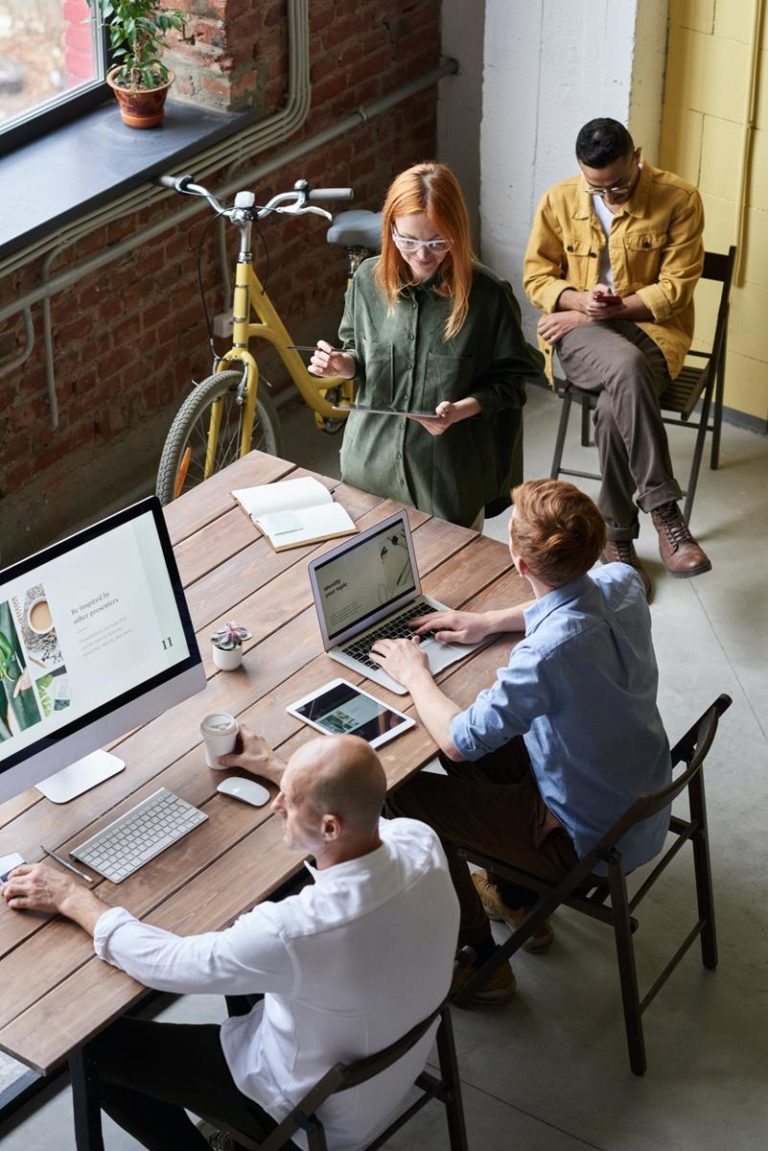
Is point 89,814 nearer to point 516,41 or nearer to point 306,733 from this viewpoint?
point 306,733

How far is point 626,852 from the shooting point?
349 cm

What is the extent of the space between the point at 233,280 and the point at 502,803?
117 inches

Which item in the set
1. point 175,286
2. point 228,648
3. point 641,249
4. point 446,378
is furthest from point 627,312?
point 228,648

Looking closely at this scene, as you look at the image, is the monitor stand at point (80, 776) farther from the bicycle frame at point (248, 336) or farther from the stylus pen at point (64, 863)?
the bicycle frame at point (248, 336)

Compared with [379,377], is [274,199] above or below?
above

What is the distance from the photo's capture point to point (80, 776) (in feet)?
10.8

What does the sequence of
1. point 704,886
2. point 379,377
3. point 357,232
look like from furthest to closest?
Answer: point 357,232
point 379,377
point 704,886

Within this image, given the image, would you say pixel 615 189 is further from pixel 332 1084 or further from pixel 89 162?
pixel 332 1084

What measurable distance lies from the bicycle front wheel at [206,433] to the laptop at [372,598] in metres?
1.51

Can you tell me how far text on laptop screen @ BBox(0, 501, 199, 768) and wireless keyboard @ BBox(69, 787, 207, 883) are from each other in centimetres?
21

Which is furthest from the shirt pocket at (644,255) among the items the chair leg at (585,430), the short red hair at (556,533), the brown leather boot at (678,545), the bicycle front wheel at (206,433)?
the short red hair at (556,533)

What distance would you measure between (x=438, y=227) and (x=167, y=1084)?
6.90ft

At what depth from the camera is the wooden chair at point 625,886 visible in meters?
3.36

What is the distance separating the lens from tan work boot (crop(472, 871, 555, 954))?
3959mm
